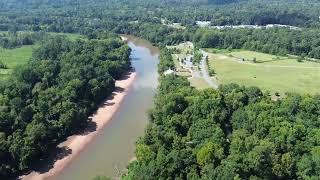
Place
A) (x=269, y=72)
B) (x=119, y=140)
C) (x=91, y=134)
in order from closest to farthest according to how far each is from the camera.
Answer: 1. (x=119, y=140)
2. (x=91, y=134)
3. (x=269, y=72)

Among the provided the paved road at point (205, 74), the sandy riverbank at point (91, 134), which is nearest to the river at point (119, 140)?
the sandy riverbank at point (91, 134)

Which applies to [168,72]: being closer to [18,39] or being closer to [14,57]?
[14,57]

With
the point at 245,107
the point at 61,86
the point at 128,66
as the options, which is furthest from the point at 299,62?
the point at 61,86

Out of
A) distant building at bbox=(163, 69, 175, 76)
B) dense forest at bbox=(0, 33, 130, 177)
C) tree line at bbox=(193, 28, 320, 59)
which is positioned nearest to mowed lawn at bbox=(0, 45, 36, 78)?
dense forest at bbox=(0, 33, 130, 177)

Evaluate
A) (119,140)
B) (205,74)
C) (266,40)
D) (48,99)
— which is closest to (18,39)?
(205,74)

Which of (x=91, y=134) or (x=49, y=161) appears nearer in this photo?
(x=49, y=161)

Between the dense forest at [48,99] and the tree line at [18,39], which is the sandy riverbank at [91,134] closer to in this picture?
the dense forest at [48,99]
